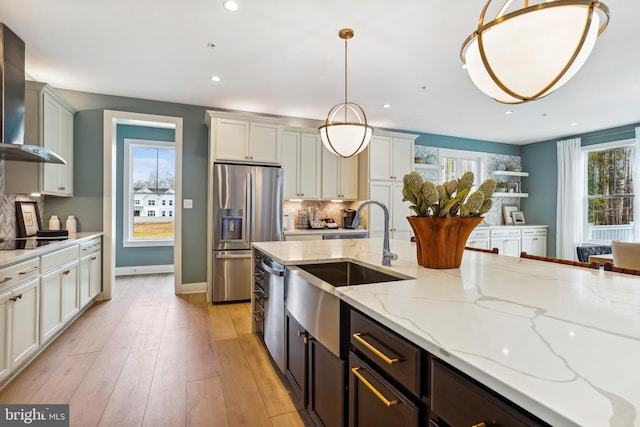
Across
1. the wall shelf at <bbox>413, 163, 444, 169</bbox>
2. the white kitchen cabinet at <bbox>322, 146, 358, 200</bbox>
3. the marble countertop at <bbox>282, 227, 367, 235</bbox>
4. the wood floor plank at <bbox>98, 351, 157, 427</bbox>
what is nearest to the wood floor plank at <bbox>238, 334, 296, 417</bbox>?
the wood floor plank at <bbox>98, 351, 157, 427</bbox>

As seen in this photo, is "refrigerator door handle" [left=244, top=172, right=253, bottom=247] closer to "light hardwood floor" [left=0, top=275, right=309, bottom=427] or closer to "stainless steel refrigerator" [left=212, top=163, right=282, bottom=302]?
"stainless steel refrigerator" [left=212, top=163, right=282, bottom=302]

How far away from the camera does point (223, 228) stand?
13.6ft

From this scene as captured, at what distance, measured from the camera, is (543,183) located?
21.7ft

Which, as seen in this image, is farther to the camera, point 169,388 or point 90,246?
point 90,246

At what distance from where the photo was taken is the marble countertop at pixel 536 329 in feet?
1.81

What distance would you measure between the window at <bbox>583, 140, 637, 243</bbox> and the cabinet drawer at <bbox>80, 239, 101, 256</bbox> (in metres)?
7.76

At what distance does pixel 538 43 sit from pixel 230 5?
2.03 m

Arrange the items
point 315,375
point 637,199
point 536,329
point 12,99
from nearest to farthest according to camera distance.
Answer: point 536,329
point 315,375
point 12,99
point 637,199

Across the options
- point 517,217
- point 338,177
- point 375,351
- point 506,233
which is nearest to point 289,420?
point 375,351

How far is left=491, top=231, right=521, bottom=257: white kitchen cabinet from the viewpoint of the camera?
20.0ft

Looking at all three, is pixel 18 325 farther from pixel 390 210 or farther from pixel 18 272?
pixel 390 210

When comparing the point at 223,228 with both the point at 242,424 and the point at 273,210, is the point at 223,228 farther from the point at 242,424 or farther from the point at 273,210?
the point at 242,424

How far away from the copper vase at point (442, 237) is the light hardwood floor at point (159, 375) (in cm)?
116

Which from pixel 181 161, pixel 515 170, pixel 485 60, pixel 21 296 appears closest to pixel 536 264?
pixel 485 60
